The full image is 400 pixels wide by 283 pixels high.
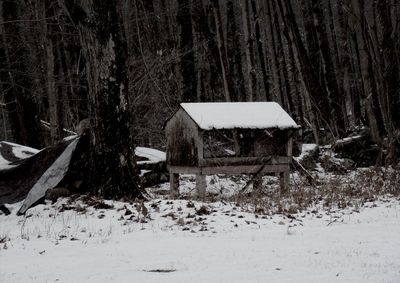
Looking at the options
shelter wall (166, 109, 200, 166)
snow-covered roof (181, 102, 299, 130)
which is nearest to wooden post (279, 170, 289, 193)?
snow-covered roof (181, 102, 299, 130)

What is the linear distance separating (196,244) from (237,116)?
6173 mm

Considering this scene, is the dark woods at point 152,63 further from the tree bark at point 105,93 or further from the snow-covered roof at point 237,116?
the snow-covered roof at point 237,116

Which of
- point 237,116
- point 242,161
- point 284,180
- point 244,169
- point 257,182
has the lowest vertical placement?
point 257,182

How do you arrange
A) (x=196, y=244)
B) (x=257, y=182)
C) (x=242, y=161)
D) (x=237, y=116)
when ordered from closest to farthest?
(x=196, y=244) → (x=237, y=116) → (x=242, y=161) → (x=257, y=182)

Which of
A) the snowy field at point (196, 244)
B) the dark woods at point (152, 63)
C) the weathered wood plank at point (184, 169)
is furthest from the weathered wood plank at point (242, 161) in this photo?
the snowy field at point (196, 244)

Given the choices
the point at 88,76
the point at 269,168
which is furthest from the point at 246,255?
the point at 269,168

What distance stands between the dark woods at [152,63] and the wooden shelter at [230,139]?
4.09 feet

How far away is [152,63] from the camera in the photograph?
14.8m

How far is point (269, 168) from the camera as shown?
453 inches

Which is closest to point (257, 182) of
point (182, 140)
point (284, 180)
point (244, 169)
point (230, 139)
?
point (284, 180)

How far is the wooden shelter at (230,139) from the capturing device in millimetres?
10992

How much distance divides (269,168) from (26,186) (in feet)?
17.8

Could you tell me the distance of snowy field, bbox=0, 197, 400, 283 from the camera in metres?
3.98

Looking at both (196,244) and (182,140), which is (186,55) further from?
(196,244)
